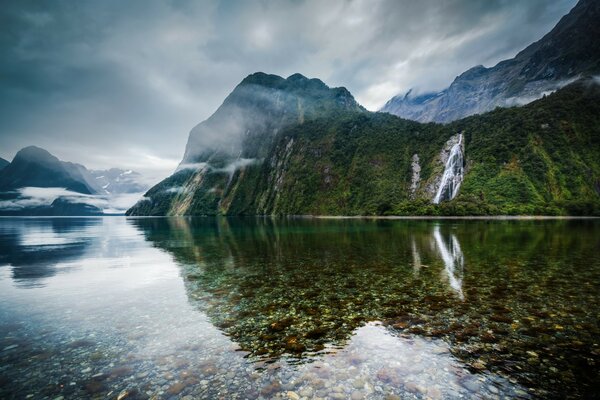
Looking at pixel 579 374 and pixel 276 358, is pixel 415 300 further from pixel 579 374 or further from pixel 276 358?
pixel 276 358

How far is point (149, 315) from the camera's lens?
1702cm

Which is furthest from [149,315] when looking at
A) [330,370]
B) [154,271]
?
[154,271]

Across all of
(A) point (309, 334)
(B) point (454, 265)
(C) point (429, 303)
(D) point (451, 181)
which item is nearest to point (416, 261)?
(B) point (454, 265)

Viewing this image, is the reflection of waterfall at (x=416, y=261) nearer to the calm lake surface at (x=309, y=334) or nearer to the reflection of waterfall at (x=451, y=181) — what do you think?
the calm lake surface at (x=309, y=334)

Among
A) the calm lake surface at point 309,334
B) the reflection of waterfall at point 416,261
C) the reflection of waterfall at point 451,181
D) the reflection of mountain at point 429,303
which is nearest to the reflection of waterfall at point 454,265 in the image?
the reflection of mountain at point 429,303

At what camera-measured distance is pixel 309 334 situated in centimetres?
1369

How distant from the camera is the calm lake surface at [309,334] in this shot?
9523mm

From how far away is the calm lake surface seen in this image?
952 cm

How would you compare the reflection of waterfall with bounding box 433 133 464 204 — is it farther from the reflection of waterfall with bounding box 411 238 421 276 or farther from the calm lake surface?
the calm lake surface

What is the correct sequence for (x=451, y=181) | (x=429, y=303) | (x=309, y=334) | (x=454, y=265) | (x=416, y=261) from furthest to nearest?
(x=451, y=181)
(x=416, y=261)
(x=454, y=265)
(x=429, y=303)
(x=309, y=334)

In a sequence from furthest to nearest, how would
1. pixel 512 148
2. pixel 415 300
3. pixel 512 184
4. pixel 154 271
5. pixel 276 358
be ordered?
pixel 512 148 < pixel 512 184 < pixel 154 271 < pixel 415 300 < pixel 276 358

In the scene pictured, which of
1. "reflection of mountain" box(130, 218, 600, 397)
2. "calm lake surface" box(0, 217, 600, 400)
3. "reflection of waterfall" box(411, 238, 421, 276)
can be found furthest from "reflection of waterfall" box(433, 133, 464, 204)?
"calm lake surface" box(0, 217, 600, 400)

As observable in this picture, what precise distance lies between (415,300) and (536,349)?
281 inches

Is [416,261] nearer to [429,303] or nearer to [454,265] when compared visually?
[454,265]
